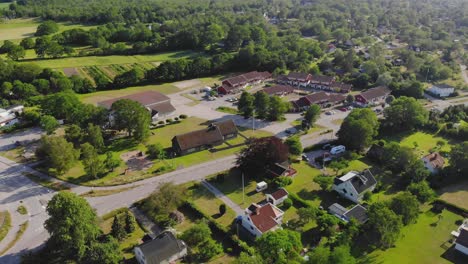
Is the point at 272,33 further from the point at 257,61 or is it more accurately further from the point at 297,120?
the point at 297,120

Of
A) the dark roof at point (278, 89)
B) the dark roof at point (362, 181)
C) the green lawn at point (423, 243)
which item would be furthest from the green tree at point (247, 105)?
the green lawn at point (423, 243)

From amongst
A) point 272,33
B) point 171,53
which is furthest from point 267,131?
point 272,33

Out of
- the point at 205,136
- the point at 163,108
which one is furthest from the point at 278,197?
the point at 163,108

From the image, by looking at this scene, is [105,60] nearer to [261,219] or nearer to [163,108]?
[163,108]

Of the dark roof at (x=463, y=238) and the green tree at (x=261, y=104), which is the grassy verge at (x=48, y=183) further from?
the dark roof at (x=463, y=238)

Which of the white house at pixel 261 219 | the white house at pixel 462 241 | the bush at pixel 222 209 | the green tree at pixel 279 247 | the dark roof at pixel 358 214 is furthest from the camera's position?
the bush at pixel 222 209
